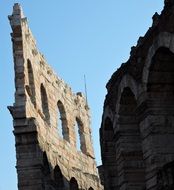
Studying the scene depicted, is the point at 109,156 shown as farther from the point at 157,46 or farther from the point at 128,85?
the point at 157,46

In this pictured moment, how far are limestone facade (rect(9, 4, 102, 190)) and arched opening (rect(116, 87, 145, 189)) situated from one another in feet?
12.9

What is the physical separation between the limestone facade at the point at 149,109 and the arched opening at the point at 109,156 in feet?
5.52

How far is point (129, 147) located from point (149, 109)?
2373mm

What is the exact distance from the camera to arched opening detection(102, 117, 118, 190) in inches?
625

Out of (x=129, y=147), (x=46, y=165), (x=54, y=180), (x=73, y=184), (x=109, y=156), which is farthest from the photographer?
(x=73, y=184)

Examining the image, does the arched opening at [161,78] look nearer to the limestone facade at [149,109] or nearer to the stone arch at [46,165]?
the limestone facade at [149,109]

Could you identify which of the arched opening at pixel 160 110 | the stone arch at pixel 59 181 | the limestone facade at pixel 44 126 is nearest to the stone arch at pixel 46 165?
the limestone facade at pixel 44 126

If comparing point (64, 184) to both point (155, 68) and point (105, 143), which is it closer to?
point (105, 143)

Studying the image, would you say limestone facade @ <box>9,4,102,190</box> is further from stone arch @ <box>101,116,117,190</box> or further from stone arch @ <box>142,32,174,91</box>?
stone arch @ <box>142,32,174,91</box>

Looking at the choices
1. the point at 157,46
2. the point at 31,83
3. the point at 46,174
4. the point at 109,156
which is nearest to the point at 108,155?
the point at 109,156

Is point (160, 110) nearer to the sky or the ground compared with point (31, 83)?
nearer to the ground

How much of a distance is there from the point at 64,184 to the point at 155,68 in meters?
9.33

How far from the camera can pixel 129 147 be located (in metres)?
14.0

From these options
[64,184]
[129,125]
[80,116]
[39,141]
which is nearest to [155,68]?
[129,125]
